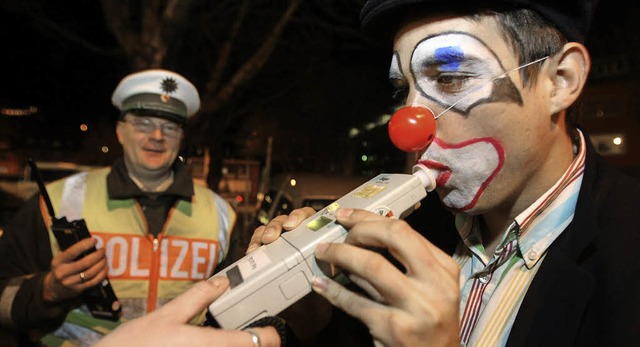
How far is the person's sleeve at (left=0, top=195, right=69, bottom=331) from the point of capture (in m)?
2.46

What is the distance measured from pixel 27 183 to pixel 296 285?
1013 centimetres

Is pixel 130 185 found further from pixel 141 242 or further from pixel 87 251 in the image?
pixel 87 251

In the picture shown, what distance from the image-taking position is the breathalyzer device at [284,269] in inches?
46.1

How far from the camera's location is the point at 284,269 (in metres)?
1.19

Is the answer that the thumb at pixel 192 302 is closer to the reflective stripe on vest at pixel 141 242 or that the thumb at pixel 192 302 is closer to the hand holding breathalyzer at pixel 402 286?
the hand holding breathalyzer at pixel 402 286

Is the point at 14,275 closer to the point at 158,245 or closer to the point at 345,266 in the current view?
the point at 158,245

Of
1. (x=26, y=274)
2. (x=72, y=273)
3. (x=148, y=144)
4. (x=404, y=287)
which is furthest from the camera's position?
(x=148, y=144)

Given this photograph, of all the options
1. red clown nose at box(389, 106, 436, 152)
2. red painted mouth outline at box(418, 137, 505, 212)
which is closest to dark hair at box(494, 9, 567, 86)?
red painted mouth outline at box(418, 137, 505, 212)

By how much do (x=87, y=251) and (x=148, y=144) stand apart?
84cm

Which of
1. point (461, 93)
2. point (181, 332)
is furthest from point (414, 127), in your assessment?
point (181, 332)

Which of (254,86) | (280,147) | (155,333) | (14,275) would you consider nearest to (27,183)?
(254,86)

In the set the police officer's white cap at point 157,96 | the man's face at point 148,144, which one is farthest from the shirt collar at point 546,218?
the police officer's white cap at point 157,96

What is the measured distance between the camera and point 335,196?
629cm

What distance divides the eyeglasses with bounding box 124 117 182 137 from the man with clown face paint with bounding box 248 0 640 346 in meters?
1.85
